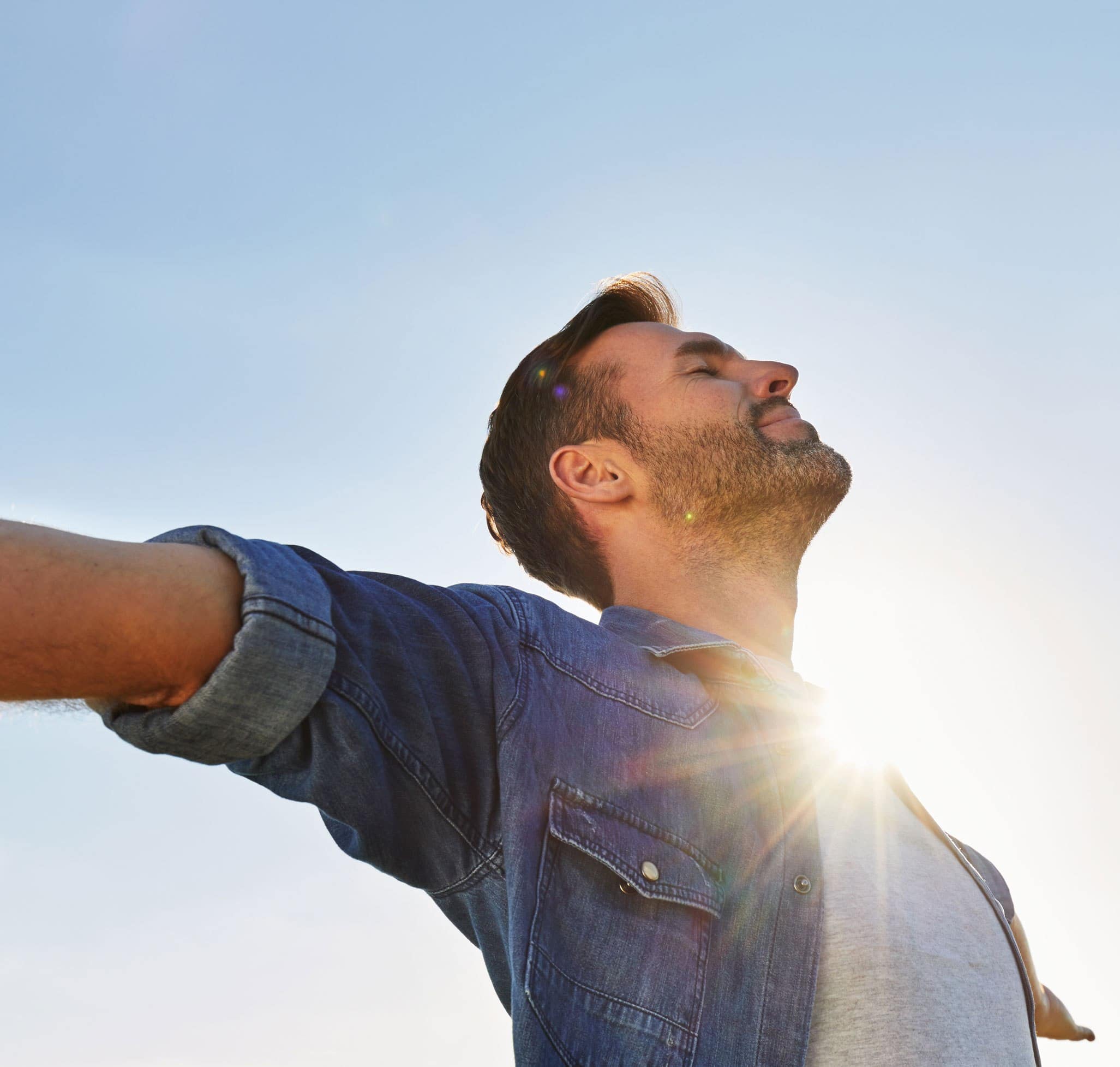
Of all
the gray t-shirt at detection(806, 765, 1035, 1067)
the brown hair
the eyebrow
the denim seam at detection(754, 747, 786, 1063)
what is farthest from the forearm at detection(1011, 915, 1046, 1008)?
the eyebrow

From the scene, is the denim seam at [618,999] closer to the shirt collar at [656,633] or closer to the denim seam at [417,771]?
the denim seam at [417,771]

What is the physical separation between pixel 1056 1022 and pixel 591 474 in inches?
101

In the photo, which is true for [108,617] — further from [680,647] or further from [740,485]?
[740,485]

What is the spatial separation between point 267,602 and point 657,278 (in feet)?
14.3

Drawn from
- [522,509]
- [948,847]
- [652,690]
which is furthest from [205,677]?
[522,509]

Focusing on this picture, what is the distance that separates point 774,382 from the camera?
3.74 meters

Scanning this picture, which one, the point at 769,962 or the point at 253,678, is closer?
the point at 253,678

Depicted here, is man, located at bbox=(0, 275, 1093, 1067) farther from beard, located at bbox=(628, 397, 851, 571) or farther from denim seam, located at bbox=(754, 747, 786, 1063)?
beard, located at bbox=(628, 397, 851, 571)

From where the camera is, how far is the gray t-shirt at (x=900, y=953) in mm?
1904

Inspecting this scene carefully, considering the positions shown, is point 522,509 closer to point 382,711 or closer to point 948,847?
point 948,847

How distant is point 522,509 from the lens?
4195mm

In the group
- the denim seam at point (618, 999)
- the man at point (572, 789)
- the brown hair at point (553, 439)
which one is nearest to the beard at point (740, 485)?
the brown hair at point (553, 439)

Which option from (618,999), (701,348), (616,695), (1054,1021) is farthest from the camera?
(701,348)

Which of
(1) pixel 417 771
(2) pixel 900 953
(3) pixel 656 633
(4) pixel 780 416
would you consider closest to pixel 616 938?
(1) pixel 417 771
